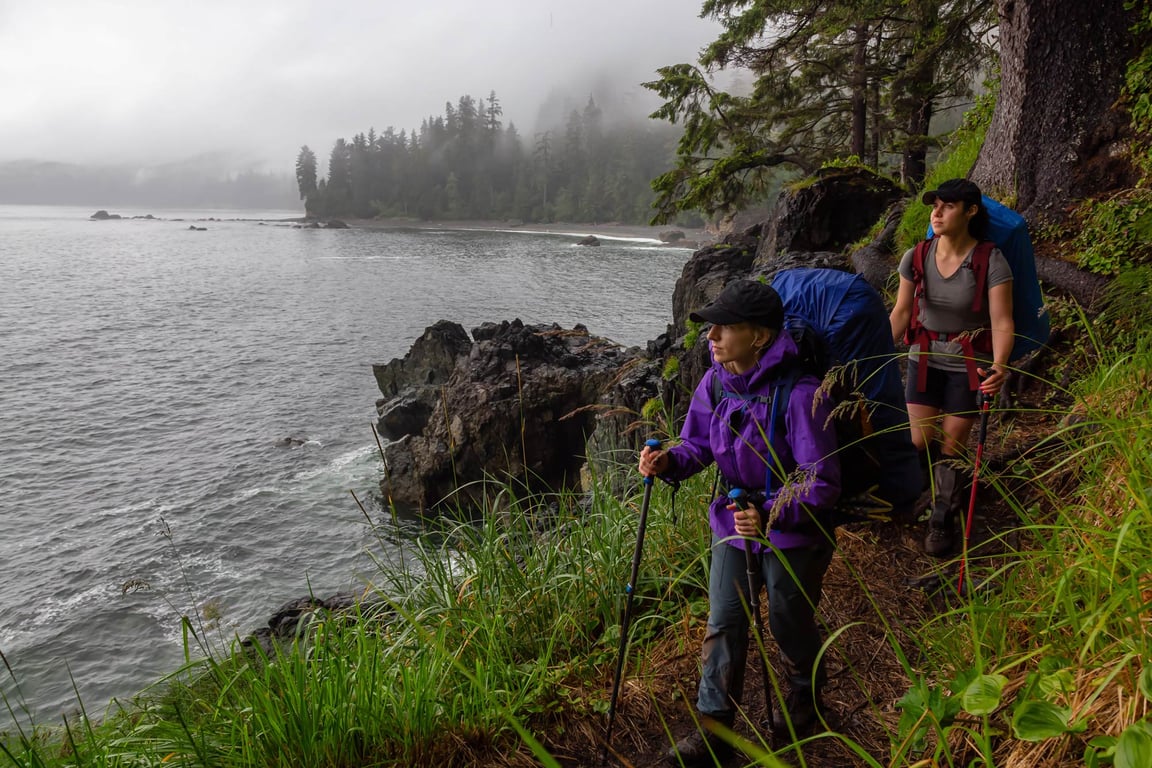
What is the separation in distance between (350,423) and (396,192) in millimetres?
94209

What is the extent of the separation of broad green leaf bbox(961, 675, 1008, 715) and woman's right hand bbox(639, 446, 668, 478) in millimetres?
1202

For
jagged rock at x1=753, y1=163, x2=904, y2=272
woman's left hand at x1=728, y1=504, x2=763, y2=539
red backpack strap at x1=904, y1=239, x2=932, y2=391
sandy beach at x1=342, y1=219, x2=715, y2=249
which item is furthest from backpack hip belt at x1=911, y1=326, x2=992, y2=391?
sandy beach at x1=342, y1=219, x2=715, y2=249

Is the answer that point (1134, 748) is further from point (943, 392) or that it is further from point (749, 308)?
point (943, 392)

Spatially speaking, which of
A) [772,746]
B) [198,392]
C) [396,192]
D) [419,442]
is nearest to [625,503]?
[772,746]

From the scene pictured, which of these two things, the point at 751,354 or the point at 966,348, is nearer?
the point at 751,354

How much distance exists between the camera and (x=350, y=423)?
22.7m

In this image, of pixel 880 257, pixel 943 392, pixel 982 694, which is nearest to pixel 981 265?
pixel 943 392

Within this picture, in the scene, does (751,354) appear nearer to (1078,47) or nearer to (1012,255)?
(1012,255)

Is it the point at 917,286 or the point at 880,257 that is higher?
the point at 880,257

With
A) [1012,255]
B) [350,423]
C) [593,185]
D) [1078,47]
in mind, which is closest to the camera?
[1012,255]

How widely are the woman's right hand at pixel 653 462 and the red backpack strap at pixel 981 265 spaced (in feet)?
5.94

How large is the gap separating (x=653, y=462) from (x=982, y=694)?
1251mm

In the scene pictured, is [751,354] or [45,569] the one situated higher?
[751,354]

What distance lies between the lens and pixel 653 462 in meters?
2.46
